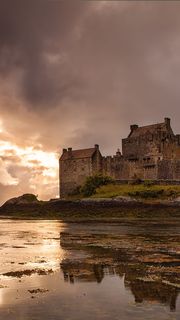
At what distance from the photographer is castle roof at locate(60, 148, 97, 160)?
87.4 meters

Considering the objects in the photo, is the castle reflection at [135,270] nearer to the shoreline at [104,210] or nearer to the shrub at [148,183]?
the shoreline at [104,210]

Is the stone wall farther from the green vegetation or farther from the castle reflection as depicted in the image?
the castle reflection

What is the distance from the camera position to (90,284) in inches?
541

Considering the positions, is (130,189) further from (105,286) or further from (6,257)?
(105,286)

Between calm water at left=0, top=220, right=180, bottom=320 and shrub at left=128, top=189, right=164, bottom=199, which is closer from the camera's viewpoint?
calm water at left=0, top=220, right=180, bottom=320

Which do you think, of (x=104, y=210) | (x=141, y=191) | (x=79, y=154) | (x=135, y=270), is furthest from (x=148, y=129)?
(x=135, y=270)

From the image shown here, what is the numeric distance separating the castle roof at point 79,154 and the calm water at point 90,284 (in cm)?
6454

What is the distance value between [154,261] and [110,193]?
52.7 m

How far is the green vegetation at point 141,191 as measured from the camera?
6585cm

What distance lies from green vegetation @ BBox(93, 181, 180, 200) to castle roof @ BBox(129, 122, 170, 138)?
436 inches

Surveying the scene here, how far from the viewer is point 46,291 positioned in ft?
41.4

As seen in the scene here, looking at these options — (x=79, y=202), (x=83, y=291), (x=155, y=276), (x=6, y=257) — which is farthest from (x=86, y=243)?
(x=79, y=202)

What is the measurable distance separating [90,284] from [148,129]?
6969cm

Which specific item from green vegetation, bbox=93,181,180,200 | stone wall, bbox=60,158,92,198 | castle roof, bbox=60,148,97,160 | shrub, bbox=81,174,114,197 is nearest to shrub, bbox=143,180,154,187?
green vegetation, bbox=93,181,180,200
